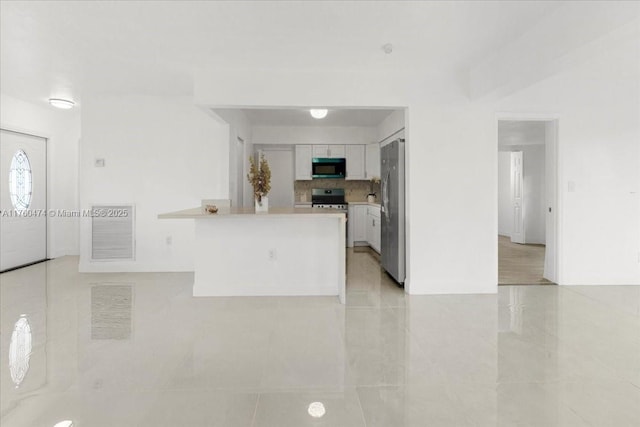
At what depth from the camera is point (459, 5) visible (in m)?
2.66

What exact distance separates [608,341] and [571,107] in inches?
114

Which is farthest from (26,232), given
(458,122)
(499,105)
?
(499,105)

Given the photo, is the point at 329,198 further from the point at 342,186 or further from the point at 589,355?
the point at 589,355

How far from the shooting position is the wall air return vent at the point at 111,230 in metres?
5.32

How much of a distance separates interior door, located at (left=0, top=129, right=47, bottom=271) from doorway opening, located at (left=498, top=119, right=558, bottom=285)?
6691 mm

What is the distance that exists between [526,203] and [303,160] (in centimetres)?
480

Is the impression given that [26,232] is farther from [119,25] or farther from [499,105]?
[499,105]

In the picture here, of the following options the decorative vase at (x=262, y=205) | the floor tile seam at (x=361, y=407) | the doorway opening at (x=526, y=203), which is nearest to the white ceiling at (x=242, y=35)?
the decorative vase at (x=262, y=205)

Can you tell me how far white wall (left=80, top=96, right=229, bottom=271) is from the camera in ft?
17.3

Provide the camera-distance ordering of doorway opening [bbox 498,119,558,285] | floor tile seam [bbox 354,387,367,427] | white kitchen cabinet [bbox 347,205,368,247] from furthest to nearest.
Result: white kitchen cabinet [bbox 347,205,368,247] < doorway opening [bbox 498,119,558,285] < floor tile seam [bbox 354,387,367,427]

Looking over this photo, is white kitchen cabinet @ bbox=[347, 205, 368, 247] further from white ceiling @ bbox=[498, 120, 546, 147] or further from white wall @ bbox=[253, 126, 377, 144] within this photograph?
white ceiling @ bbox=[498, 120, 546, 147]

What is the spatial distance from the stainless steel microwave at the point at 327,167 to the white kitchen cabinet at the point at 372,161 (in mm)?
460

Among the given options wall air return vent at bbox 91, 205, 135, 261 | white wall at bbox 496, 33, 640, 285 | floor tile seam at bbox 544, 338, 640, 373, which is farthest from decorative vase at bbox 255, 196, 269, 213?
white wall at bbox 496, 33, 640, 285

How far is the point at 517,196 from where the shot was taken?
8453 mm
